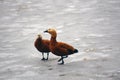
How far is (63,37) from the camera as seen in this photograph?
14.5 m

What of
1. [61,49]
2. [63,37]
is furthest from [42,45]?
[63,37]

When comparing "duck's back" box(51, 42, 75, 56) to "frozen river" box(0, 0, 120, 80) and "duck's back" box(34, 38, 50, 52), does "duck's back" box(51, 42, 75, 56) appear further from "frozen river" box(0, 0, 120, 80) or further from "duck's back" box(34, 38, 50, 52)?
"duck's back" box(34, 38, 50, 52)

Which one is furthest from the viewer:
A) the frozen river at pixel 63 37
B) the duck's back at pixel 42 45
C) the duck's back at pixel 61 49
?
the duck's back at pixel 42 45

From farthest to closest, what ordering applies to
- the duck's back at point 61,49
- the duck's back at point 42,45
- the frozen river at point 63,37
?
the duck's back at point 42,45 → the duck's back at point 61,49 → the frozen river at point 63,37

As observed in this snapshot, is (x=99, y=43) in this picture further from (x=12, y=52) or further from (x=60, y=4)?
(x=60, y=4)

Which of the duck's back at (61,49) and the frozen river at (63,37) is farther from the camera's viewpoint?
the duck's back at (61,49)

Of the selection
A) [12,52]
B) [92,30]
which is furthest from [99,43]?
[12,52]

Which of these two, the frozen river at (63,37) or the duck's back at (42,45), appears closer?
the frozen river at (63,37)

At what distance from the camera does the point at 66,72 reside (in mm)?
10602

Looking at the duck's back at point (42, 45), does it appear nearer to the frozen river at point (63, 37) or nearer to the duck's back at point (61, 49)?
the frozen river at point (63, 37)

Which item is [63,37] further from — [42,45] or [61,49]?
[61,49]

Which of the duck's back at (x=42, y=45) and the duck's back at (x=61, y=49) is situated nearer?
the duck's back at (x=61, y=49)

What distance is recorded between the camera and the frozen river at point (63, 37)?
35.1 ft

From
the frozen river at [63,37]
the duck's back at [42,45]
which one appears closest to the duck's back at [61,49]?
the frozen river at [63,37]
